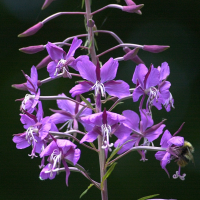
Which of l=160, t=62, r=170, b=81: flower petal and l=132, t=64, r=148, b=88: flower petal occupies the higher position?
l=132, t=64, r=148, b=88: flower petal

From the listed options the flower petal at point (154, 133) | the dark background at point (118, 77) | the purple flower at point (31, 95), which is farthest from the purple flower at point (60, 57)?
the dark background at point (118, 77)

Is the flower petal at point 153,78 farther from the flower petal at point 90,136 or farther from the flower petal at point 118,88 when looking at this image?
the flower petal at point 90,136

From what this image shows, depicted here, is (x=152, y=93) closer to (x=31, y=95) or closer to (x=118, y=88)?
(x=118, y=88)

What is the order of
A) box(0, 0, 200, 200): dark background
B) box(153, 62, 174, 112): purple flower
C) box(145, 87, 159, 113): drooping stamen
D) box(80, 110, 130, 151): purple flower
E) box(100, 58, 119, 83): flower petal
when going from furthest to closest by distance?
box(0, 0, 200, 200): dark background
box(153, 62, 174, 112): purple flower
box(145, 87, 159, 113): drooping stamen
box(100, 58, 119, 83): flower petal
box(80, 110, 130, 151): purple flower

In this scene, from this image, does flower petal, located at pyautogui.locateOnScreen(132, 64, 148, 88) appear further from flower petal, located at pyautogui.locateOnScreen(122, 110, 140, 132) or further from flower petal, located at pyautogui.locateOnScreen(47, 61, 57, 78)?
flower petal, located at pyautogui.locateOnScreen(47, 61, 57, 78)

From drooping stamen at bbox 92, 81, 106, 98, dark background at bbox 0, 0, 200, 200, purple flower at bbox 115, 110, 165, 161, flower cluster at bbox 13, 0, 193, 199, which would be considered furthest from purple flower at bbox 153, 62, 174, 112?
dark background at bbox 0, 0, 200, 200

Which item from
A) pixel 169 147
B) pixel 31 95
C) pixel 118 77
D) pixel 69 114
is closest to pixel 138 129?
pixel 169 147
